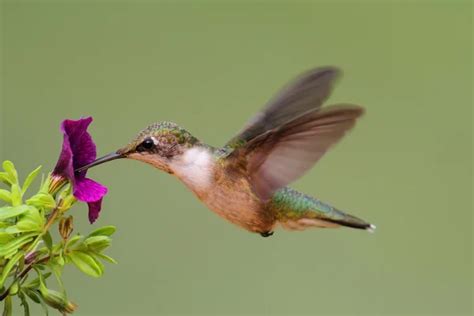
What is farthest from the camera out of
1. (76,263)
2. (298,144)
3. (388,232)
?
(388,232)

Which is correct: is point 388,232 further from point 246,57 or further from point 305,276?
point 246,57

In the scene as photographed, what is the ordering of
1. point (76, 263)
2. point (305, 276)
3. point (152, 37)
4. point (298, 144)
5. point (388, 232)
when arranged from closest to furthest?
point (76, 263) → point (298, 144) → point (305, 276) → point (388, 232) → point (152, 37)

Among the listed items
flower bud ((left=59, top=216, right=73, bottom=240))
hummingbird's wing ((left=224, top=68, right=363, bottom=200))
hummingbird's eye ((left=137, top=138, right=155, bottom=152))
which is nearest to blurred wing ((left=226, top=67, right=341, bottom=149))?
hummingbird's wing ((left=224, top=68, right=363, bottom=200))

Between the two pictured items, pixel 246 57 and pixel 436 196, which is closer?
pixel 436 196

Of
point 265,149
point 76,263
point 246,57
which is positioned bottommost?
point 76,263

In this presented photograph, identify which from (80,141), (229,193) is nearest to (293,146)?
(229,193)

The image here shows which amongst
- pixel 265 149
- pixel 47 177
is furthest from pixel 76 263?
pixel 265 149

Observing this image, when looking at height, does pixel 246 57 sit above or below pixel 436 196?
above
